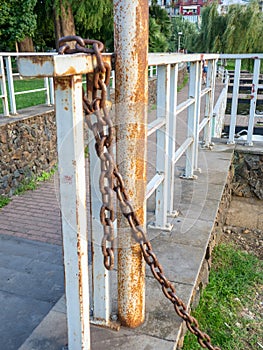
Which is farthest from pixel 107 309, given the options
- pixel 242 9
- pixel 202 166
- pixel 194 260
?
pixel 242 9

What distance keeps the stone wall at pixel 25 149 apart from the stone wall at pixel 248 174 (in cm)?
326

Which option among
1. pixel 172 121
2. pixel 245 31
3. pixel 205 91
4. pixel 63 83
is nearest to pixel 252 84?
pixel 205 91

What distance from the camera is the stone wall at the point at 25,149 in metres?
5.91

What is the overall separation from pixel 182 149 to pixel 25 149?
3.62m

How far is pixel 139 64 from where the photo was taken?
1.63 m

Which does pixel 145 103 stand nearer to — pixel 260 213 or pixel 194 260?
pixel 194 260

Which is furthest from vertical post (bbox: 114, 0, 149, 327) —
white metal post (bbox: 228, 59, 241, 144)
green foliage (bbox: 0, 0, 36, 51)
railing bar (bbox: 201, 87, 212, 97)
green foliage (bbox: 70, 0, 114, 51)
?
green foliage (bbox: 0, 0, 36, 51)

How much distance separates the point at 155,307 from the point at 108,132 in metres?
1.13

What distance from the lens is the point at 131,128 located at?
67.7 inches

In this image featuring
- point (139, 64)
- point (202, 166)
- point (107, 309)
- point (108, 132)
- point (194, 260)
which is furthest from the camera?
point (202, 166)

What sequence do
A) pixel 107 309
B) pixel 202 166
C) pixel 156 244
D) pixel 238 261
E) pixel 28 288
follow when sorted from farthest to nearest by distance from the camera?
pixel 202 166 < pixel 238 261 < pixel 28 288 < pixel 156 244 < pixel 107 309

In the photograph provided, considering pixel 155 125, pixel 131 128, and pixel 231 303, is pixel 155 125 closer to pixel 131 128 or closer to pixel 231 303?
pixel 131 128

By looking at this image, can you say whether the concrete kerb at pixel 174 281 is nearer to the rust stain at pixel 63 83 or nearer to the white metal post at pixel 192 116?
the white metal post at pixel 192 116

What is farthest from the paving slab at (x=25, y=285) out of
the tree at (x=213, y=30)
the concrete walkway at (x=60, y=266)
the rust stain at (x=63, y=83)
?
the tree at (x=213, y=30)
